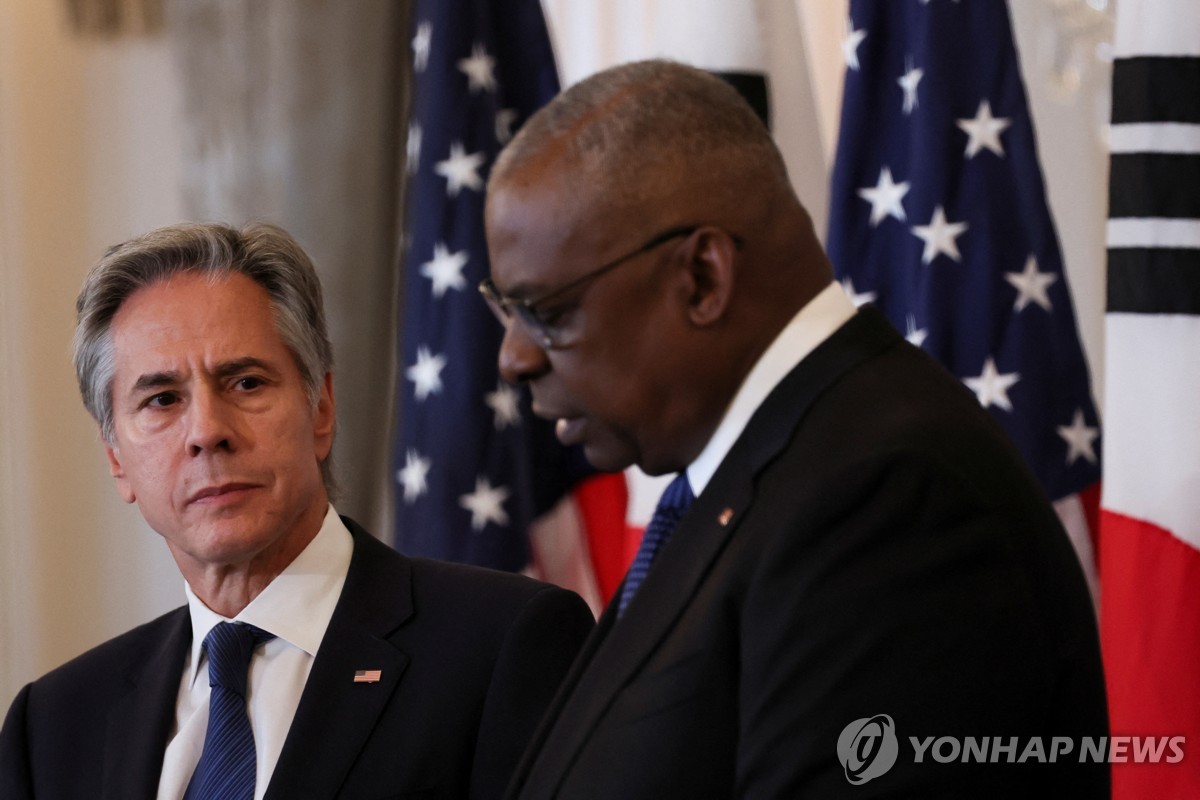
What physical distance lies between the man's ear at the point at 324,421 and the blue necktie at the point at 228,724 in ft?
0.94

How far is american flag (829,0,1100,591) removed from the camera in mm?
2725

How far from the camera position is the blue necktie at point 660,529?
1314mm

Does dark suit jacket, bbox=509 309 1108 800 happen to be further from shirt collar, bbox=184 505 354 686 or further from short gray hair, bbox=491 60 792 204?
shirt collar, bbox=184 505 354 686

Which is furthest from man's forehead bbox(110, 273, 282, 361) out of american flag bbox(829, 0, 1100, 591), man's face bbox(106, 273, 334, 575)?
american flag bbox(829, 0, 1100, 591)

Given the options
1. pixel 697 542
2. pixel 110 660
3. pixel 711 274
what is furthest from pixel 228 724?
pixel 711 274

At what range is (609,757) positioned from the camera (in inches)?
44.4

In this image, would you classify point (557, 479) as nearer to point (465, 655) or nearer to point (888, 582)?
point (465, 655)

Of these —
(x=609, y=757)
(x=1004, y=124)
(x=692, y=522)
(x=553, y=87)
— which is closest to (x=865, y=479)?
(x=692, y=522)

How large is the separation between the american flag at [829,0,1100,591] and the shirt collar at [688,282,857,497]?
1615 mm

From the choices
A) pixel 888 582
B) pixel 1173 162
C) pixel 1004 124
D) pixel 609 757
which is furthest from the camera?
pixel 1004 124

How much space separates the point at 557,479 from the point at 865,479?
219 centimetres

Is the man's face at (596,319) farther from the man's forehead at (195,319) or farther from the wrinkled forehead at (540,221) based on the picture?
the man's forehead at (195,319)

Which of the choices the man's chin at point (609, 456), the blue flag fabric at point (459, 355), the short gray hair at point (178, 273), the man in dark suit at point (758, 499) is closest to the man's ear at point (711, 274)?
the man in dark suit at point (758, 499)

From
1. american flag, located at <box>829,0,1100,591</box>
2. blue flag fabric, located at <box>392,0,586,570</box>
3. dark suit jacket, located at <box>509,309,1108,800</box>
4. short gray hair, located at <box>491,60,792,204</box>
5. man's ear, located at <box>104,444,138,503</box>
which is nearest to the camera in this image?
dark suit jacket, located at <box>509,309,1108,800</box>
